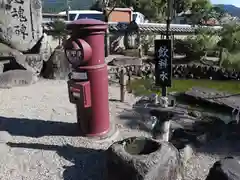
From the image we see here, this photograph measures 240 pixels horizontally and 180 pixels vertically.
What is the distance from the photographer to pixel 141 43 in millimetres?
12641

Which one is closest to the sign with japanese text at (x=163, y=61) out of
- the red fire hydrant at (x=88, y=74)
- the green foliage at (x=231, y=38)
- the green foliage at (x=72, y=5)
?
the red fire hydrant at (x=88, y=74)

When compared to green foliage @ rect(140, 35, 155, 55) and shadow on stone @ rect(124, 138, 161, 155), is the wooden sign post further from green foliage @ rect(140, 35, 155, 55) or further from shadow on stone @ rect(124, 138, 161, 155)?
green foliage @ rect(140, 35, 155, 55)

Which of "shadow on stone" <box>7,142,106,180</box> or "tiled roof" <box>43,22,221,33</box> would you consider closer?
"shadow on stone" <box>7,142,106,180</box>

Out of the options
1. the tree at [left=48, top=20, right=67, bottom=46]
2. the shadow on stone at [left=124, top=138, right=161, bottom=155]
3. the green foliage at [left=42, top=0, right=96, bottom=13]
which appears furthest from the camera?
the green foliage at [left=42, top=0, right=96, bottom=13]

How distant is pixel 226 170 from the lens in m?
2.53

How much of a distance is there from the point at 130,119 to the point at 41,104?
1824 millimetres

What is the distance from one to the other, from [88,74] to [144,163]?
150 cm

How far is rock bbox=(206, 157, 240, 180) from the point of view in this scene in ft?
8.13

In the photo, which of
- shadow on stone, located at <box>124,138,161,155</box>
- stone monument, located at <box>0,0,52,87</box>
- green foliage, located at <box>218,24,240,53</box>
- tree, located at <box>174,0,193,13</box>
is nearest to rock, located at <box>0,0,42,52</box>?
stone monument, located at <box>0,0,52,87</box>

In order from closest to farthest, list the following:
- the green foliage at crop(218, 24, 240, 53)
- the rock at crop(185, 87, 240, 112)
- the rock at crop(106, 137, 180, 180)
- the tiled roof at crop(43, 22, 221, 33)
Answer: the rock at crop(106, 137, 180, 180)
the rock at crop(185, 87, 240, 112)
the green foliage at crop(218, 24, 240, 53)
the tiled roof at crop(43, 22, 221, 33)

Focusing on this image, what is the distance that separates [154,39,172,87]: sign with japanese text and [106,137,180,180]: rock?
978 millimetres

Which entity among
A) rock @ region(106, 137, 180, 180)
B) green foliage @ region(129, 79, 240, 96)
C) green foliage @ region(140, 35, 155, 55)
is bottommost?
green foliage @ region(129, 79, 240, 96)

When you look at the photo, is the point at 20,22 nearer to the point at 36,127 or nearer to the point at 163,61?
the point at 36,127

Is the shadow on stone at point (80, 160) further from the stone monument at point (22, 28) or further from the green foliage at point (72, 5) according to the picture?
the green foliage at point (72, 5)
